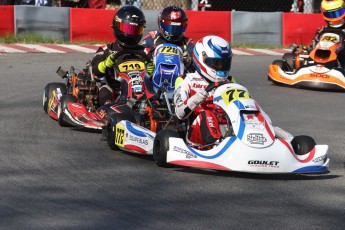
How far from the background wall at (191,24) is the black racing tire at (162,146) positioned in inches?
321

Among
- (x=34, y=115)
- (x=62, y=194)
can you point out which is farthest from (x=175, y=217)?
(x=34, y=115)

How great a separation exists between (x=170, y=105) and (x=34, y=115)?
2014 mm

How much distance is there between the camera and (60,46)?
14.9m

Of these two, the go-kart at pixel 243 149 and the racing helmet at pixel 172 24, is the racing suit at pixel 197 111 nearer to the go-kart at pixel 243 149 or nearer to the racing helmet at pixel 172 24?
the go-kart at pixel 243 149

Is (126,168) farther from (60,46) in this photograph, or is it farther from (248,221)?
(60,46)

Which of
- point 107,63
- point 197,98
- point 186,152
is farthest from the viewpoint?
point 107,63

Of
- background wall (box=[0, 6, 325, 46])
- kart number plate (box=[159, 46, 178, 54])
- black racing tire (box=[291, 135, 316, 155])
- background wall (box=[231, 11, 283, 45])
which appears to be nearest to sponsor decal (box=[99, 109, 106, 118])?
kart number plate (box=[159, 46, 178, 54])

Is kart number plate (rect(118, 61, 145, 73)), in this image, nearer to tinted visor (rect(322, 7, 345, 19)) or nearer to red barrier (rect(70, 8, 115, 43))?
tinted visor (rect(322, 7, 345, 19))

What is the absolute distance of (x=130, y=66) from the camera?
887 centimetres

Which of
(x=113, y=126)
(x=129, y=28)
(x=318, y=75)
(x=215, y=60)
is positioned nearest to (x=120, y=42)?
(x=129, y=28)

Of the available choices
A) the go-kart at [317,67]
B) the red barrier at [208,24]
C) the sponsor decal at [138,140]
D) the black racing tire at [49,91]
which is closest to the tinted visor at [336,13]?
the go-kart at [317,67]

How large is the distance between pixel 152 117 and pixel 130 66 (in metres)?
→ 1.07

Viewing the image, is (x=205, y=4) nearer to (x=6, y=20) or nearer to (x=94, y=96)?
(x=6, y=20)

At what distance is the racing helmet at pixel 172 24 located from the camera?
10.1 metres
